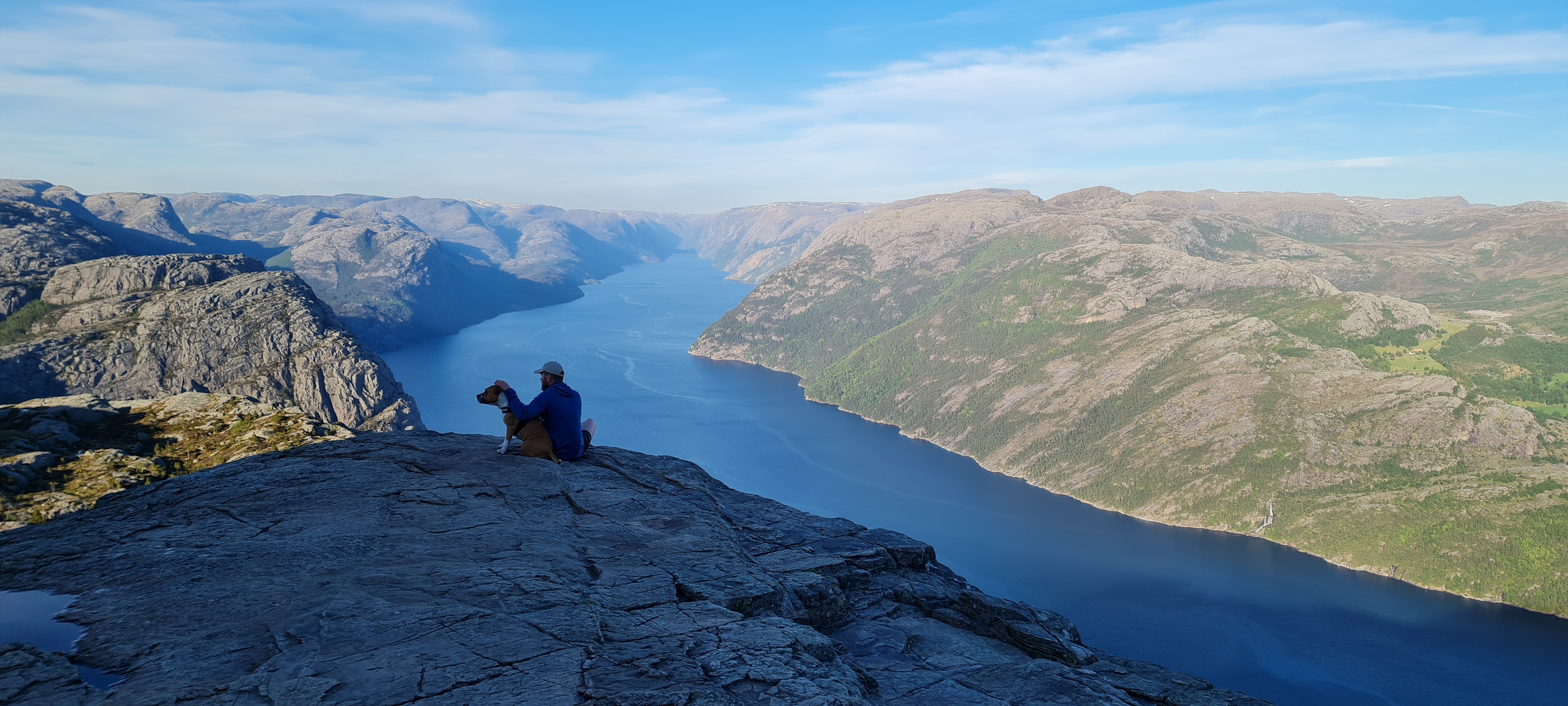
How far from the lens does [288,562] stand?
14.2 m

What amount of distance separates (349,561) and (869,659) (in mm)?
11060

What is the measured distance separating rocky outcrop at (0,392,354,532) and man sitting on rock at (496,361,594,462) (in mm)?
10444

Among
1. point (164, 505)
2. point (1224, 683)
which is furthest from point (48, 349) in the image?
point (1224, 683)

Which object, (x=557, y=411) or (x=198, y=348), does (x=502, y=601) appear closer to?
(x=557, y=411)

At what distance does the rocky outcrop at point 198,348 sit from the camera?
423 feet

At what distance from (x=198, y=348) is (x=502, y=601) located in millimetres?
167288

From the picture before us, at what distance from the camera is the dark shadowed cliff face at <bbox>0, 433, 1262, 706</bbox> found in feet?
34.5

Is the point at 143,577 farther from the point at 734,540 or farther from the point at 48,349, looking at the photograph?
the point at 48,349

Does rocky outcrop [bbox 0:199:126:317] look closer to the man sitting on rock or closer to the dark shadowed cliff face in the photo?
the dark shadowed cliff face

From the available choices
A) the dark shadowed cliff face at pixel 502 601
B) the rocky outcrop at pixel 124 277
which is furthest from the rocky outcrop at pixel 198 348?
the dark shadowed cliff face at pixel 502 601

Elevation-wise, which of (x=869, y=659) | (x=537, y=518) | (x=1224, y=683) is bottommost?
(x=1224, y=683)

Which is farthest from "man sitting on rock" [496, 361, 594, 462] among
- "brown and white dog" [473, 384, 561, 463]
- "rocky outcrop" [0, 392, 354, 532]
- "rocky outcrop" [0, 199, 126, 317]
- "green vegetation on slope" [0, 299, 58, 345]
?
"rocky outcrop" [0, 199, 126, 317]

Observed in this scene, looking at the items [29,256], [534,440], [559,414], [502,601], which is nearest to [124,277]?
[29,256]

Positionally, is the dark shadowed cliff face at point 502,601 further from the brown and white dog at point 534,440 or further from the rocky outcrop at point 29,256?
the rocky outcrop at point 29,256
